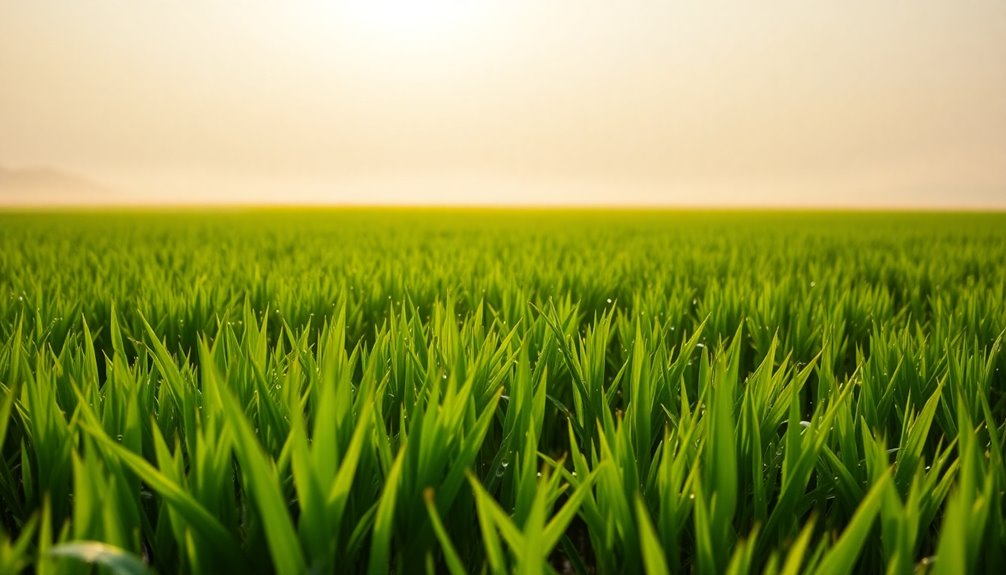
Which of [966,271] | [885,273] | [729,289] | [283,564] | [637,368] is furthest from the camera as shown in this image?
[966,271]

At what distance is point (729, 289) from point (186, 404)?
2071mm

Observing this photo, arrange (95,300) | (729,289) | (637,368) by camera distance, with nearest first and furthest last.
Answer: (637,368)
(95,300)
(729,289)

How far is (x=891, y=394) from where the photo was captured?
1.23 metres

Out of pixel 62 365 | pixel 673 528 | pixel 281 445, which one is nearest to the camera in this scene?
pixel 673 528

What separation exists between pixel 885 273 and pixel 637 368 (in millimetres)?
3497

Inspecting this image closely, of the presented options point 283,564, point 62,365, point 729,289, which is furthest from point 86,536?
point 729,289

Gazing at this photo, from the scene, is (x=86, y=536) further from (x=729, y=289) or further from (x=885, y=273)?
(x=885, y=273)

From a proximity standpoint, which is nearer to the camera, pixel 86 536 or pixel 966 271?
pixel 86 536

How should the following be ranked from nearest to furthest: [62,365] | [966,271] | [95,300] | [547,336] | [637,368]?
[637,368] < [62,365] < [547,336] < [95,300] < [966,271]

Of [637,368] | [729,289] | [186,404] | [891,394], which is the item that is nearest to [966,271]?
[729,289]

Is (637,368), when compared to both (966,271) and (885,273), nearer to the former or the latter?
(885,273)

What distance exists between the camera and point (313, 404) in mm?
1002

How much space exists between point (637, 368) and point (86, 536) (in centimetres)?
78

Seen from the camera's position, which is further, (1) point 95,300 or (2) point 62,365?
(1) point 95,300
